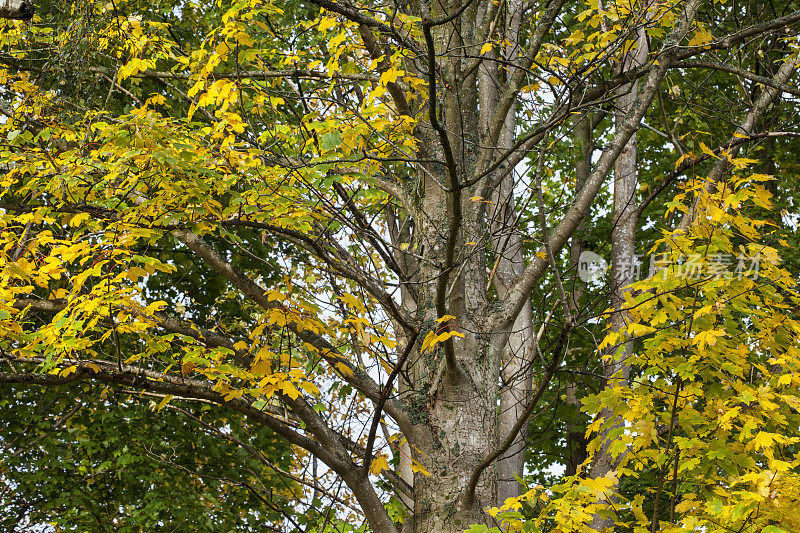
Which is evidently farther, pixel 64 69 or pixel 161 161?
pixel 64 69

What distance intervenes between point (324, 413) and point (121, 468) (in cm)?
453

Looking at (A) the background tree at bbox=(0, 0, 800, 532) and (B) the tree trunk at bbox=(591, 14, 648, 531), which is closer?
(A) the background tree at bbox=(0, 0, 800, 532)

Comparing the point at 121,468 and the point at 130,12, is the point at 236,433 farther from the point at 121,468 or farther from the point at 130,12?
the point at 130,12

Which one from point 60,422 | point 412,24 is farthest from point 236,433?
point 412,24

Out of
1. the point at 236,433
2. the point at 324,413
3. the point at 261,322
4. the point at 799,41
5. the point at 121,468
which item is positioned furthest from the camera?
the point at 236,433

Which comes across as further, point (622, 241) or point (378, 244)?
point (622, 241)

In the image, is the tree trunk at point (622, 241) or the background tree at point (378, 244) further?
the tree trunk at point (622, 241)

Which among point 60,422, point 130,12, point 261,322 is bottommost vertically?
point 261,322

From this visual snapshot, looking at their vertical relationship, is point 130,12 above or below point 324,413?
above

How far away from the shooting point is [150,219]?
180 inches

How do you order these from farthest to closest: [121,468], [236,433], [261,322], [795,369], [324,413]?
[236,433], [121,468], [324,413], [261,322], [795,369]

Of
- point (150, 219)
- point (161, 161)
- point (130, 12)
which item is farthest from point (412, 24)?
point (130, 12)

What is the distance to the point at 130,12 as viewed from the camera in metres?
5.77

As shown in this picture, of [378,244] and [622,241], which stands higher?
[622,241]
